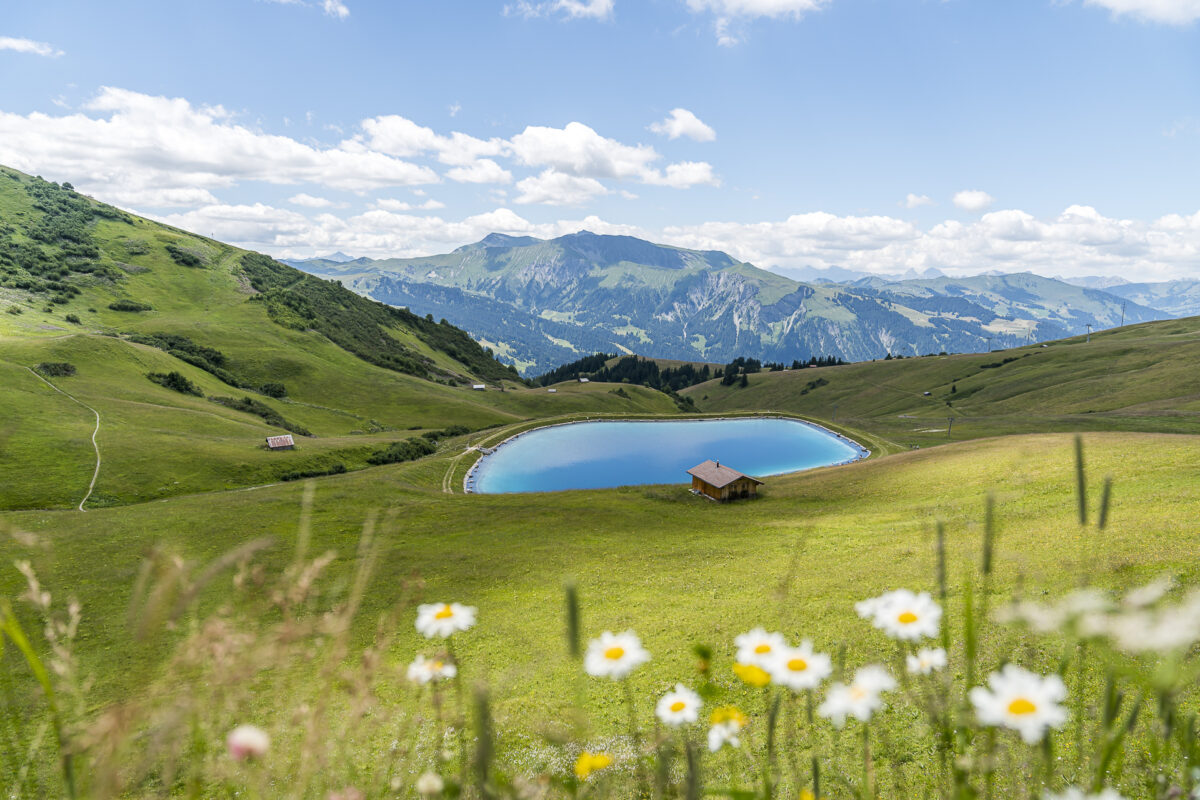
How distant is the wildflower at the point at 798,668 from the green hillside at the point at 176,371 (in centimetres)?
416

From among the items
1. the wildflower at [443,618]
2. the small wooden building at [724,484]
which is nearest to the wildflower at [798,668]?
the wildflower at [443,618]

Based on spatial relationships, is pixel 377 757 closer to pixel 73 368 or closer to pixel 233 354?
pixel 73 368

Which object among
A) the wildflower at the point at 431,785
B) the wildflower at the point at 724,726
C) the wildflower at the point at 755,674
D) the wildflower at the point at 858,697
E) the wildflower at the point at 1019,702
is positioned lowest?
the wildflower at the point at 724,726

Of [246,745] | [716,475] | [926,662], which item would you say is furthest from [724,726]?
[716,475]

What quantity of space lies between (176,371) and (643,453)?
77262mm

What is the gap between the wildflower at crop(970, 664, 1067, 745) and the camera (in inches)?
84.9

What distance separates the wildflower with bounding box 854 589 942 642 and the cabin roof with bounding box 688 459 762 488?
44967mm

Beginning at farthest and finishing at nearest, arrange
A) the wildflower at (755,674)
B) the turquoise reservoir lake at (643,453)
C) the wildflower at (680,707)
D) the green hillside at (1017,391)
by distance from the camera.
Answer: the green hillside at (1017,391)
the turquoise reservoir lake at (643,453)
the wildflower at (680,707)
the wildflower at (755,674)

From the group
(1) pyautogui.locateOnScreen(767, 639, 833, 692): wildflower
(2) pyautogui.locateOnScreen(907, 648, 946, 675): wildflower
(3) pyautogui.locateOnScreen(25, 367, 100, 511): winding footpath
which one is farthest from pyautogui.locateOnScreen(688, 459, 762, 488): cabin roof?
(3) pyautogui.locateOnScreen(25, 367, 100, 511): winding footpath

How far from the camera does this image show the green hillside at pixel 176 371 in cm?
5356

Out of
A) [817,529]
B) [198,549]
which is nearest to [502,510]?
[198,549]

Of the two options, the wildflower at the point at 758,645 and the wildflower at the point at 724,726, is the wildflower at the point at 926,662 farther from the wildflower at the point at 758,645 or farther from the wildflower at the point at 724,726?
the wildflower at the point at 724,726

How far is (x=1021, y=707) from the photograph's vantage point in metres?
2.39

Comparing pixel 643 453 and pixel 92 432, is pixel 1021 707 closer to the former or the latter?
pixel 92 432
